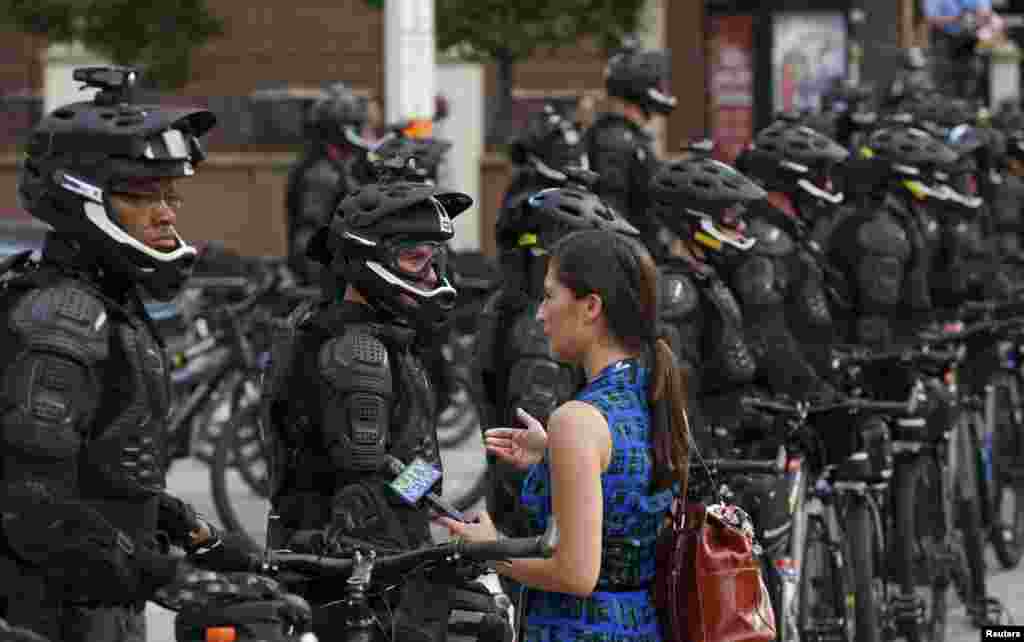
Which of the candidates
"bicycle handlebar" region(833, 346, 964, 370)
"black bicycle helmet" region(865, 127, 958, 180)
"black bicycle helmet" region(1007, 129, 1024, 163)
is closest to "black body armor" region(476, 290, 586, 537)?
"bicycle handlebar" region(833, 346, 964, 370)

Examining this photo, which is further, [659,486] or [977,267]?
[977,267]

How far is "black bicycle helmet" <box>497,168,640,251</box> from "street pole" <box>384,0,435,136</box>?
7.62 m

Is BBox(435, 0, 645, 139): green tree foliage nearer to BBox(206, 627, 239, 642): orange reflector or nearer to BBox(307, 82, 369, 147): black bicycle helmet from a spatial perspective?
BBox(307, 82, 369, 147): black bicycle helmet

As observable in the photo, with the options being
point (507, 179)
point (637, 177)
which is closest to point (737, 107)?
point (507, 179)

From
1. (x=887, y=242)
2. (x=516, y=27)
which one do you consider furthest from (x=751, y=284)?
(x=516, y=27)

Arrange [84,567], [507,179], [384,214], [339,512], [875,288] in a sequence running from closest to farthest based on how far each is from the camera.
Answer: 1. [84,567]
2. [339,512]
3. [384,214]
4. [875,288]
5. [507,179]

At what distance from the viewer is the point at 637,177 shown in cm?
1472

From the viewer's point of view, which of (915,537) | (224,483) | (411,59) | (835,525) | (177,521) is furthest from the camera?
(411,59)

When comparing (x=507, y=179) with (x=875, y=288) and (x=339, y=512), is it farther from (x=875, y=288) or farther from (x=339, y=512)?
→ (x=339, y=512)

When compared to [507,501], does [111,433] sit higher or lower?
higher

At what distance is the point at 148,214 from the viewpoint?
224 inches

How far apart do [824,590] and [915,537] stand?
132cm

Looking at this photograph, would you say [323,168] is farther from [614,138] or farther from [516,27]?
[516,27]

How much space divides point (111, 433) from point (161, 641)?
5008 mm
